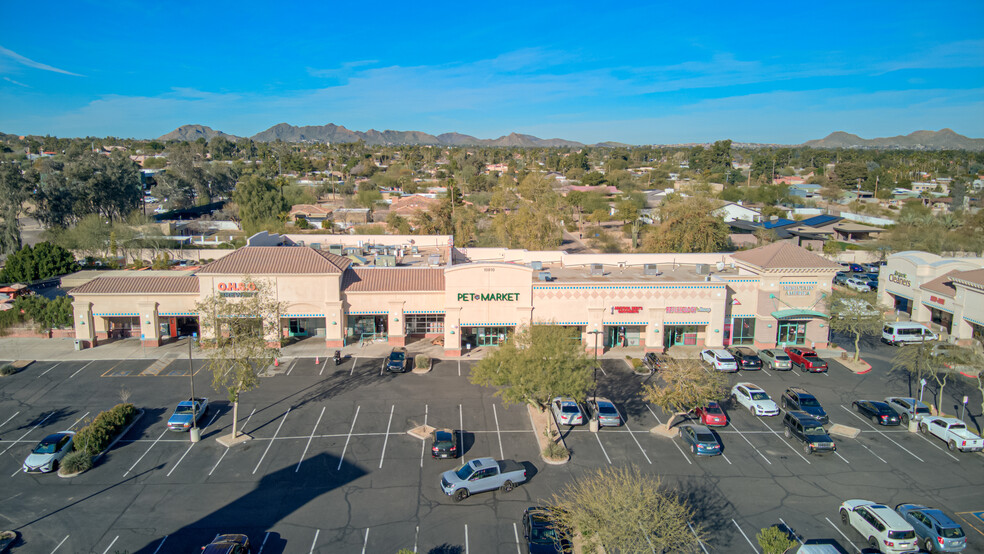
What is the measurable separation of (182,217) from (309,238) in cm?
5400

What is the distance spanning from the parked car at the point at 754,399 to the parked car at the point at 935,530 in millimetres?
9581

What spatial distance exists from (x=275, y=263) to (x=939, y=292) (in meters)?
50.9

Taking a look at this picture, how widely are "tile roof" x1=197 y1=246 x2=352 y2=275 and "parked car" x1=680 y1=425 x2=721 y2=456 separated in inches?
997

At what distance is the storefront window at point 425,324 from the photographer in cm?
4388

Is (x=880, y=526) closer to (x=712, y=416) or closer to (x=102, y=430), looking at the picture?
(x=712, y=416)

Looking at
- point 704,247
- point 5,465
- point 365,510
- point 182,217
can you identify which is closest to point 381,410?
point 365,510

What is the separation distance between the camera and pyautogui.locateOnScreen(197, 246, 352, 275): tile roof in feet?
133

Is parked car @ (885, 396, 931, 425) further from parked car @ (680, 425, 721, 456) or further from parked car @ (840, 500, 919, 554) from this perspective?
parked car @ (680, 425, 721, 456)

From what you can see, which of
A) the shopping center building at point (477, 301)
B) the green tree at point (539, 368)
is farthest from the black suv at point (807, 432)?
the shopping center building at point (477, 301)

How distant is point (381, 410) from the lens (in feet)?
106

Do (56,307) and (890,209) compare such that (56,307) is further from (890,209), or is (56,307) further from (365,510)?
(890,209)

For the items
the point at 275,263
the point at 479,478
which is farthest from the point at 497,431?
the point at 275,263

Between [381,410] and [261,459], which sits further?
[381,410]

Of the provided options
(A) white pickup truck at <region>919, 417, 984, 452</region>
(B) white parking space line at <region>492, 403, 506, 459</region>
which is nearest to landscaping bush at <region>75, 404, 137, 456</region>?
(B) white parking space line at <region>492, 403, 506, 459</region>
